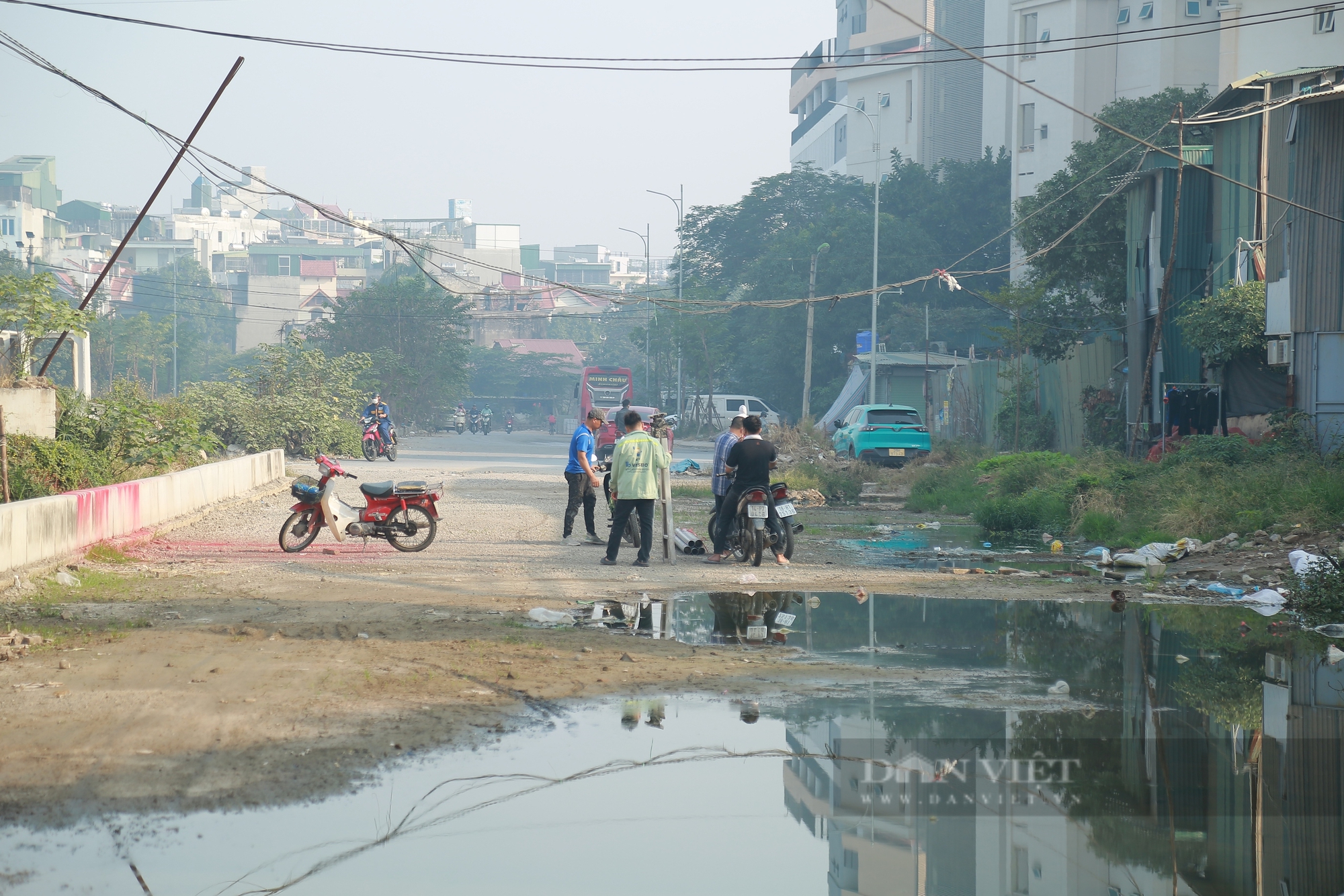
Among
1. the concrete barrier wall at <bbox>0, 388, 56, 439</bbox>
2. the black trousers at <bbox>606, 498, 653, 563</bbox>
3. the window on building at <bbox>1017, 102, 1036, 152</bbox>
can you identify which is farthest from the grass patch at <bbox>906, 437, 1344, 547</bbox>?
the window on building at <bbox>1017, 102, 1036, 152</bbox>

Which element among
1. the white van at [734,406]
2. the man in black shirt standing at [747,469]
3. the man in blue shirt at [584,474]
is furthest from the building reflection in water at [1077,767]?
the white van at [734,406]

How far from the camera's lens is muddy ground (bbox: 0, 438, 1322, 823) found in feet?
18.1

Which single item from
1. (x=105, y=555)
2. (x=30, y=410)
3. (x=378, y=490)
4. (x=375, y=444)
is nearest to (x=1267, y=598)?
(x=378, y=490)

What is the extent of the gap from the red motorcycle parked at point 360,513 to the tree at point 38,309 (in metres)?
7.60

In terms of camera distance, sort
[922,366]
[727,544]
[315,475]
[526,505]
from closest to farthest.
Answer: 1. [727,544]
2. [526,505]
3. [315,475]
4. [922,366]

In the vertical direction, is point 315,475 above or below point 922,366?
below

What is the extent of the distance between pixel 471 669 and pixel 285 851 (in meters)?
3.06

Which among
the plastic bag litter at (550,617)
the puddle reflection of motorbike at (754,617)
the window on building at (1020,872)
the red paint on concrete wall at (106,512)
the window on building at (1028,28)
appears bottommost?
the window on building at (1020,872)

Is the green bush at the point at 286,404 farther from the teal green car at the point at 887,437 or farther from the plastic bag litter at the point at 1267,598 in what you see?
the plastic bag litter at the point at 1267,598

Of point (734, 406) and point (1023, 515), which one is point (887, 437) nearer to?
point (1023, 515)

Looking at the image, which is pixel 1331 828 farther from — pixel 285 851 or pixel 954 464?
pixel 954 464

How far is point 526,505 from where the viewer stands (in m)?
20.4

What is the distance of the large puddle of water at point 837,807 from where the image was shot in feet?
14.5

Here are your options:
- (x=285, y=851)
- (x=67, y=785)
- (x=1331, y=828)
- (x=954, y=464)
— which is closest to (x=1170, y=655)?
(x=1331, y=828)
